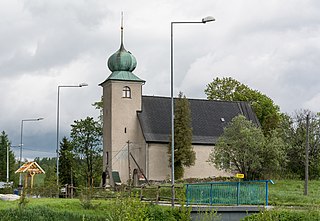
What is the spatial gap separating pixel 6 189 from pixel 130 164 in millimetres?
12338

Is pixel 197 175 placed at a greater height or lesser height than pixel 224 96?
lesser

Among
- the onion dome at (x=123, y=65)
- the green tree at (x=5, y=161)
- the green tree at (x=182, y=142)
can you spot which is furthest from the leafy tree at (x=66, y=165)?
the green tree at (x=5, y=161)

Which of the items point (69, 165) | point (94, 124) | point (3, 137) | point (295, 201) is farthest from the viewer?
point (3, 137)

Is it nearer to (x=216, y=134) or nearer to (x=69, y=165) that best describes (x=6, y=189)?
(x=69, y=165)

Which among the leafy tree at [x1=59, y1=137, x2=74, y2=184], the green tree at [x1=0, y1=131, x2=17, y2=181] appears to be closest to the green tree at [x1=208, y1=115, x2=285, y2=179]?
the leafy tree at [x1=59, y1=137, x2=74, y2=184]

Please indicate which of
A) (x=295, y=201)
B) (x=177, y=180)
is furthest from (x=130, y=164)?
(x=295, y=201)

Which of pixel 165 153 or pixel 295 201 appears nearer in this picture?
pixel 295 201

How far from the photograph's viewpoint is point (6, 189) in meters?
62.4

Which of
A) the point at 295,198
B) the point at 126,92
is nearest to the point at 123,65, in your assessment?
the point at 126,92

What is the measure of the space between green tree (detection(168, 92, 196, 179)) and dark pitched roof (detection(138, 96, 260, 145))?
8.08ft

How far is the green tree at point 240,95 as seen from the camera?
81625mm

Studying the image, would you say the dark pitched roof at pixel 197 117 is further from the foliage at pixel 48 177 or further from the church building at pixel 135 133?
the foliage at pixel 48 177

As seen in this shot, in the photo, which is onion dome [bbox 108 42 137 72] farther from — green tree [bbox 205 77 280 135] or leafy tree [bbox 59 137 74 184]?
green tree [bbox 205 77 280 135]

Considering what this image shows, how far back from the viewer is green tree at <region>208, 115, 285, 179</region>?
56.3 m
